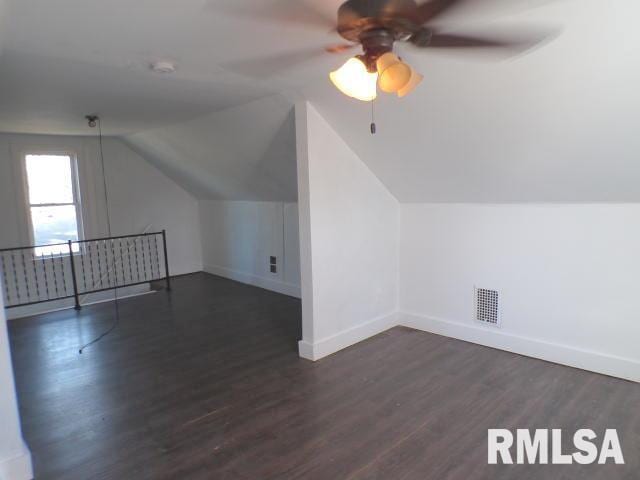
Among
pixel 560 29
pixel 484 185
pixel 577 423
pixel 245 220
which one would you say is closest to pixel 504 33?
pixel 560 29

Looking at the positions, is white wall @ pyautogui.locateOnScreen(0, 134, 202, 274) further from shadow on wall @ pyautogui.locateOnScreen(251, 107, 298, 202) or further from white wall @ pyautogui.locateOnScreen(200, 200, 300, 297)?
shadow on wall @ pyautogui.locateOnScreen(251, 107, 298, 202)

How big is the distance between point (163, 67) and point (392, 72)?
1.60m

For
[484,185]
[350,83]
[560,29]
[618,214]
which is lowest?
[618,214]

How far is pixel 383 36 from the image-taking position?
52.4 inches

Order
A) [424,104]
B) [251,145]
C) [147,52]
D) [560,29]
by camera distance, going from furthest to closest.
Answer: [251,145]
[424,104]
[147,52]
[560,29]

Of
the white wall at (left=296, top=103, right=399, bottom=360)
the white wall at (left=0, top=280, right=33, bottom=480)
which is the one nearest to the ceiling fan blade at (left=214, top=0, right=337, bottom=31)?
the white wall at (left=296, top=103, right=399, bottom=360)

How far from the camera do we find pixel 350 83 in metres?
1.56

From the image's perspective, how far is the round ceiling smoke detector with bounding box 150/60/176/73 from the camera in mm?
2352

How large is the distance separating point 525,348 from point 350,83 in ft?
8.83

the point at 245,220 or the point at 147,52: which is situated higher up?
the point at 147,52

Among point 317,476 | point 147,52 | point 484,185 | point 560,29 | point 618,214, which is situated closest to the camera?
point 560,29

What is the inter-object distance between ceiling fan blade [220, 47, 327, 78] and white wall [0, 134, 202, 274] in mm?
3921

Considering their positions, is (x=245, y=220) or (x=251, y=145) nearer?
(x=251, y=145)

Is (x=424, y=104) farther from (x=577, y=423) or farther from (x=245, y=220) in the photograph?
(x=245, y=220)
